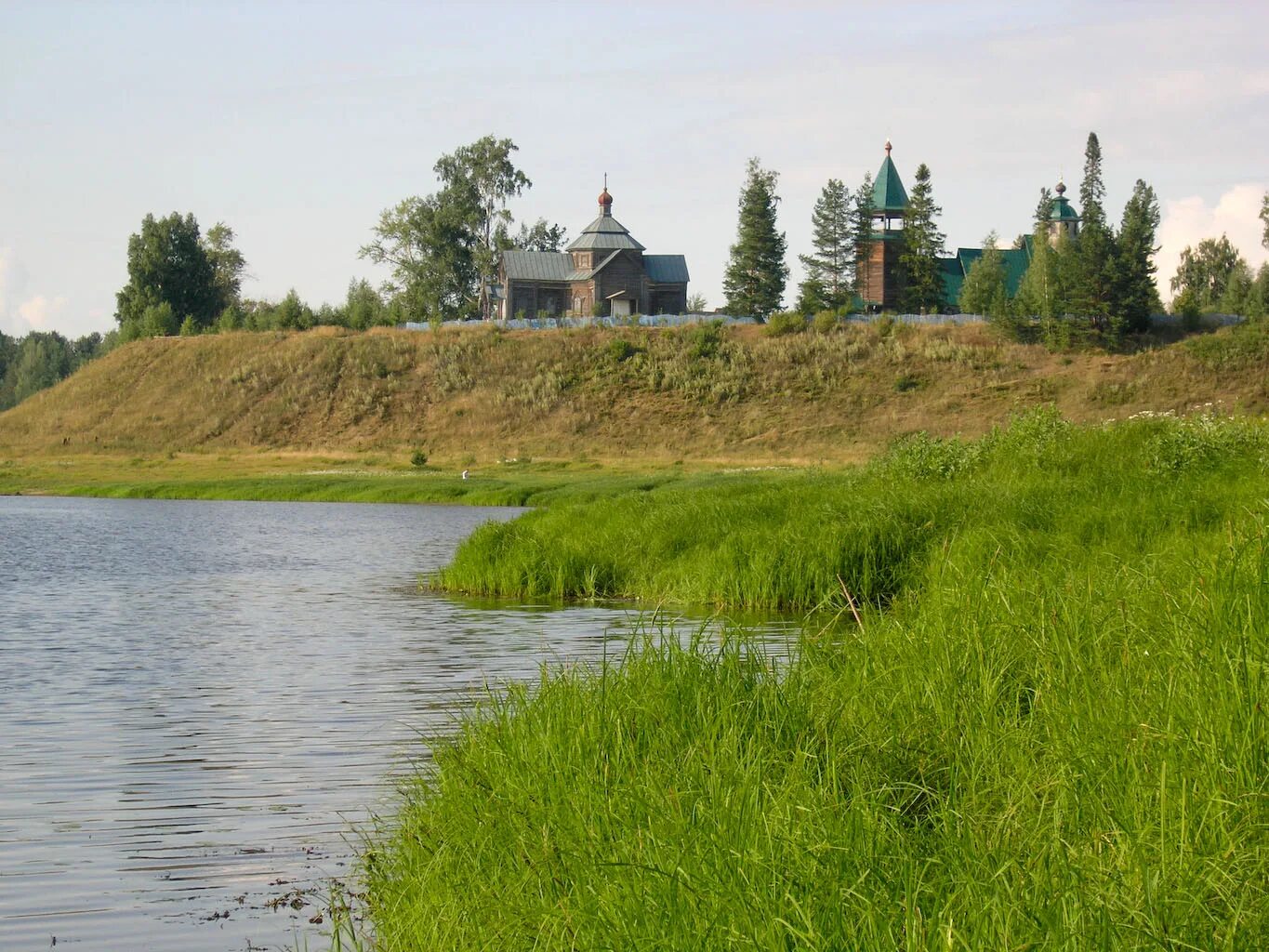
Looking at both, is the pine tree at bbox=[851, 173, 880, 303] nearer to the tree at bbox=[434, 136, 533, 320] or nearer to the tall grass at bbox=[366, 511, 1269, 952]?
the tree at bbox=[434, 136, 533, 320]

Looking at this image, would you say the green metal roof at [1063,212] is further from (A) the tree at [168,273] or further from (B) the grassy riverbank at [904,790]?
(B) the grassy riverbank at [904,790]

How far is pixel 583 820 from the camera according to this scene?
6246 mm

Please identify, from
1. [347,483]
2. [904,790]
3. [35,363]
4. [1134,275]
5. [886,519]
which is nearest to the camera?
[904,790]

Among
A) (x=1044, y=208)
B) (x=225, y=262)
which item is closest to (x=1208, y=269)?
(x=1044, y=208)

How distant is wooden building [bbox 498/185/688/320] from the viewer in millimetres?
104188

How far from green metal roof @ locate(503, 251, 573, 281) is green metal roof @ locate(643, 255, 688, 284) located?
6176 mm

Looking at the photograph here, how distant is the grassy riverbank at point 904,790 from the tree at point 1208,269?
415 feet

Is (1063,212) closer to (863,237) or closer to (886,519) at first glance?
(863,237)

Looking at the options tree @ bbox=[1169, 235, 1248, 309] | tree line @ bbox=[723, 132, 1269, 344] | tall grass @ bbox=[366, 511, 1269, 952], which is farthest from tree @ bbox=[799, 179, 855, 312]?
tall grass @ bbox=[366, 511, 1269, 952]

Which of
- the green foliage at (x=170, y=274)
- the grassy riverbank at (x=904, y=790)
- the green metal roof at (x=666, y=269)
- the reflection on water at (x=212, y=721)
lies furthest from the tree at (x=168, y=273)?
the grassy riverbank at (x=904, y=790)

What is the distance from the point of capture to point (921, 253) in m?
94.8

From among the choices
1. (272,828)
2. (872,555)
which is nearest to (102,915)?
(272,828)

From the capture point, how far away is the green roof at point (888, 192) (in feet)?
331

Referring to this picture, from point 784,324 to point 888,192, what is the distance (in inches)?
738
